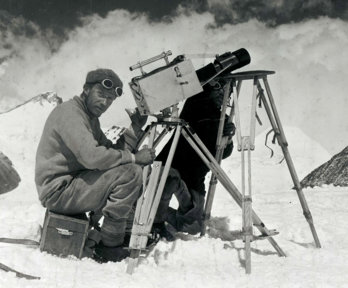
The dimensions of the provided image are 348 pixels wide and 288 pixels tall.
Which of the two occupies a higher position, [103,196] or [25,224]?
[103,196]

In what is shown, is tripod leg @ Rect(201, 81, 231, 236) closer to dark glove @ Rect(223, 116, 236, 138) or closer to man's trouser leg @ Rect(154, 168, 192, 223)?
dark glove @ Rect(223, 116, 236, 138)

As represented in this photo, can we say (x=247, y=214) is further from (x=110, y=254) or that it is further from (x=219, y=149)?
(x=110, y=254)

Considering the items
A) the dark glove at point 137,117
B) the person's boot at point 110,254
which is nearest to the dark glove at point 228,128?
the dark glove at point 137,117

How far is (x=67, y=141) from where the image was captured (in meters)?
3.63

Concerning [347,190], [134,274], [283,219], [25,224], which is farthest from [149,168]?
[347,190]

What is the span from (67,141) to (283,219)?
10.7ft

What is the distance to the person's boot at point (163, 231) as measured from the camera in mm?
4551

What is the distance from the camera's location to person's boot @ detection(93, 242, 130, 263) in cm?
379

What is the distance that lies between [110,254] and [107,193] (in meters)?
0.54

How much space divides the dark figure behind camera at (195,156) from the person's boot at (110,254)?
3.70 feet

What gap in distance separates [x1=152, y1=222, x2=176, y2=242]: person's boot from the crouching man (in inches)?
30.0

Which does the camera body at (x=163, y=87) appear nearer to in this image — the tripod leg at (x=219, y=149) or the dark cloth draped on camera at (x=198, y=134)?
the tripod leg at (x=219, y=149)

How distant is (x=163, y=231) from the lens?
183 inches

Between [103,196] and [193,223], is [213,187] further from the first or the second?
[103,196]
